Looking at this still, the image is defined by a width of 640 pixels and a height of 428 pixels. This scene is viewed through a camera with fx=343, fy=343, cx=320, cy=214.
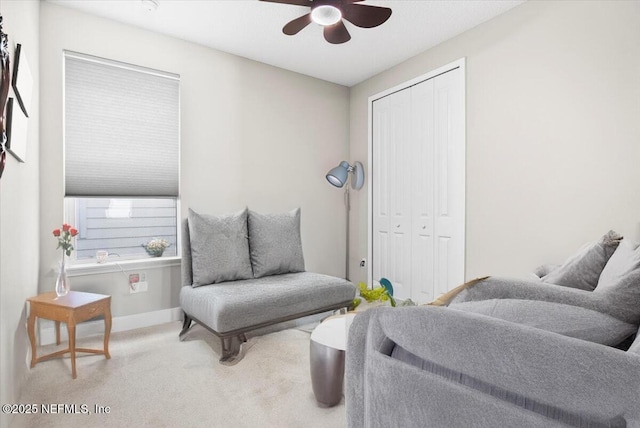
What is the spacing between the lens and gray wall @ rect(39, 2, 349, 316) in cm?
274

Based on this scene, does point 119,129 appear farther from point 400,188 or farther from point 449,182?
point 449,182

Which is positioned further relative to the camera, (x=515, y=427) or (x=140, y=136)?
(x=140, y=136)

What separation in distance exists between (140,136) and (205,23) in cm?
115

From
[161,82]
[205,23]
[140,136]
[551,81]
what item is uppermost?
[205,23]

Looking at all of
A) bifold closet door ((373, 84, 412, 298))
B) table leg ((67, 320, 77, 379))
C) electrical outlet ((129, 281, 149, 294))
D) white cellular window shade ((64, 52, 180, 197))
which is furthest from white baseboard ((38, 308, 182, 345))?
bifold closet door ((373, 84, 412, 298))

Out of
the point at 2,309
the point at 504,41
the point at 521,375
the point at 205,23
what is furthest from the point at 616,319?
the point at 205,23

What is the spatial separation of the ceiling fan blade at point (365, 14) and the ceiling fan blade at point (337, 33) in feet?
0.45

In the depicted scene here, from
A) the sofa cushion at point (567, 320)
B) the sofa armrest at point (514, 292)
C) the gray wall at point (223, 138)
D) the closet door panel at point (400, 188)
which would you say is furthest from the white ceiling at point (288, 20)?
the sofa cushion at point (567, 320)

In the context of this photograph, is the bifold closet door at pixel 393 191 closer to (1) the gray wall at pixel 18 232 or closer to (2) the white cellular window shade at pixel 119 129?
(2) the white cellular window shade at pixel 119 129

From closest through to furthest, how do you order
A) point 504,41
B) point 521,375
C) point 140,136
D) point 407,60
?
point 521,375
point 504,41
point 140,136
point 407,60

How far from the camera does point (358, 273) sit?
4461 millimetres

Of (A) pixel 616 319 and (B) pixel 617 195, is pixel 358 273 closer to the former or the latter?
(B) pixel 617 195

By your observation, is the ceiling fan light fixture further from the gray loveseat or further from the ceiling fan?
the gray loveseat

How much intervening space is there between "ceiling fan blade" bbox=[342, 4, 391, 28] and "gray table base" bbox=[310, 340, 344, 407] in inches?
83.9
